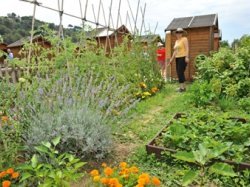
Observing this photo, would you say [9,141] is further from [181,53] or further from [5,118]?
[181,53]

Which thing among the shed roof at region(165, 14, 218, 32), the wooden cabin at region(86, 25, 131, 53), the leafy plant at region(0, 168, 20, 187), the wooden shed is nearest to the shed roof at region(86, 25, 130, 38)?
the wooden cabin at region(86, 25, 131, 53)

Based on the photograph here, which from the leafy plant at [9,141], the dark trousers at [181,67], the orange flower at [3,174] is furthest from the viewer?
the dark trousers at [181,67]

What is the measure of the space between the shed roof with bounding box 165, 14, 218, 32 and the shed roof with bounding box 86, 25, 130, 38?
279 centimetres

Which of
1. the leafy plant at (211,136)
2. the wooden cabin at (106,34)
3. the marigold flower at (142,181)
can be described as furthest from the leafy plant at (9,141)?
the wooden cabin at (106,34)

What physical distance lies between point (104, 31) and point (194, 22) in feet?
13.6

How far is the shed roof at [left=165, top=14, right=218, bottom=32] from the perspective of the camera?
888 centimetres

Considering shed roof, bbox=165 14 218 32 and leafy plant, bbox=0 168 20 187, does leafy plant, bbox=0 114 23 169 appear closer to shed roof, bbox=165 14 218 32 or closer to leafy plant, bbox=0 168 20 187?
leafy plant, bbox=0 168 20 187

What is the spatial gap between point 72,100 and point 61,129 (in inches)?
18.3

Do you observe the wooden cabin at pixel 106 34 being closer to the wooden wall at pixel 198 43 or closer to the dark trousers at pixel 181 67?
the dark trousers at pixel 181 67

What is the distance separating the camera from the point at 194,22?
9312 millimetres

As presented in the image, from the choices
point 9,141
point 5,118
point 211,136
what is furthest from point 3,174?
point 211,136

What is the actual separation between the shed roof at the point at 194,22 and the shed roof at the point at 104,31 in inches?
→ 110

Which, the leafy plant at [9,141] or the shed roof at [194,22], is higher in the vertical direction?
the shed roof at [194,22]

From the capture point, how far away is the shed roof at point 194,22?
8877 millimetres
